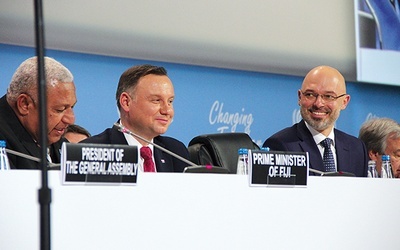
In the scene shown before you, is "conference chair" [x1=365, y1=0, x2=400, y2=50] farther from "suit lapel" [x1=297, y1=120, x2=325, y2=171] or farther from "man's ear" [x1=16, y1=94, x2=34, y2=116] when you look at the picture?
"man's ear" [x1=16, y1=94, x2=34, y2=116]

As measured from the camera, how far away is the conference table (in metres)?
1.87

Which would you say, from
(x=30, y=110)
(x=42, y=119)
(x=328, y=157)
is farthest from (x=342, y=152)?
(x=42, y=119)

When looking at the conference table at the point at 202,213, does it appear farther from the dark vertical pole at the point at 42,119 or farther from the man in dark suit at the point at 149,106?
the man in dark suit at the point at 149,106

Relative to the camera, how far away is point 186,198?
2.11 m

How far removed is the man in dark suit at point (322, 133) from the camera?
3693 millimetres

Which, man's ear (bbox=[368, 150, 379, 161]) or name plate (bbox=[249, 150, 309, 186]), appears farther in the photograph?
man's ear (bbox=[368, 150, 379, 161])

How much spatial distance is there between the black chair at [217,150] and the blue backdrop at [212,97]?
2.86ft

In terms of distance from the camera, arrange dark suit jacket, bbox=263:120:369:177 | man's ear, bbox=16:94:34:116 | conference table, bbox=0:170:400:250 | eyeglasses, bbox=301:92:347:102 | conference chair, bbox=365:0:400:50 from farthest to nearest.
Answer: conference chair, bbox=365:0:400:50, eyeglasses, bbox=301:92:347:102, dark suit jacket, bbox=263:120:369:177, man's ear, bbox=16:94:34:116, conference table, bbox=0:170:400:250

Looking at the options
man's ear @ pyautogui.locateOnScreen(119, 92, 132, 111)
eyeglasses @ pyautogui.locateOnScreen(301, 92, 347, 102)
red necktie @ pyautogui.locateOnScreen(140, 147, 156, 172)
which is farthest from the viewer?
eyeglasses @ pyautogui.locateOnScreen(301, 92, 347, 102)

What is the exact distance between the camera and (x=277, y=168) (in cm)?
229

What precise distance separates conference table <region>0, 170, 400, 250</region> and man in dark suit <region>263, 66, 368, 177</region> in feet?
3.53

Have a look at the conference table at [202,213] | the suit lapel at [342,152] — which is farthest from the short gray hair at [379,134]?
the conference table at [202,213]

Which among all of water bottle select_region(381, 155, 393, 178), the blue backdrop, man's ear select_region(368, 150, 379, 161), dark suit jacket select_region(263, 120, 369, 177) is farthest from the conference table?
the blue backdrop

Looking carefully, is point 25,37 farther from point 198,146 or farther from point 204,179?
point 204,179
